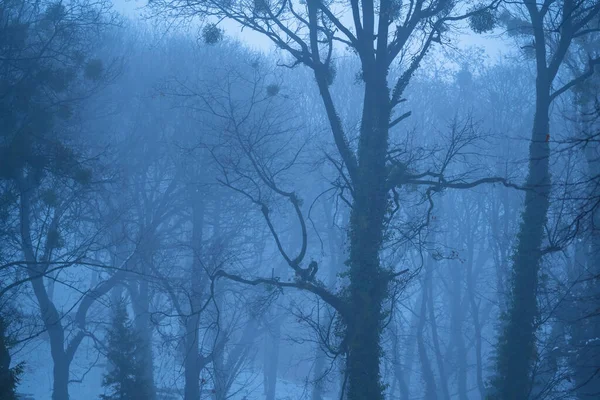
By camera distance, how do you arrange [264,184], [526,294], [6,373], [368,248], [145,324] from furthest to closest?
[145,324], [264,184], [526,294], [368,248], [6,373]

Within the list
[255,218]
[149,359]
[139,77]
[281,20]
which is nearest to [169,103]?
[139,77]

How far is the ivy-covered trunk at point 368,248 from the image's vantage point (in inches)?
374

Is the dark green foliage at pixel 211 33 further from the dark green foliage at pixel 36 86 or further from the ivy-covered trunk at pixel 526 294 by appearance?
the ivy-covered trunk at pixel 526 294

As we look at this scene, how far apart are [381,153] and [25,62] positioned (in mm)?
7144

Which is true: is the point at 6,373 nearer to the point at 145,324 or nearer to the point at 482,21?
the point at 482,21

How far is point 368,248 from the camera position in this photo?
32.1 ft

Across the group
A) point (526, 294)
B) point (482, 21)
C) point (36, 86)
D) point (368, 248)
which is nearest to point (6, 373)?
point (36, 86)

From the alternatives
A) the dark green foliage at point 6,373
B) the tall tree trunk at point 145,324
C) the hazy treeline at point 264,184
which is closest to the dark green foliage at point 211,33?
the hazy treeline at point 264,184

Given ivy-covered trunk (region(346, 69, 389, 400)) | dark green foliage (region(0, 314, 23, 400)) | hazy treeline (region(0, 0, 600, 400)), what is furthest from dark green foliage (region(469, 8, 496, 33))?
dark green foliage (region(0, 314, 23, 400))

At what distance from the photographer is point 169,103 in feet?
67.9

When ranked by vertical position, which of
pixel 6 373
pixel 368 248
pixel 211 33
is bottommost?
pixel 6 373

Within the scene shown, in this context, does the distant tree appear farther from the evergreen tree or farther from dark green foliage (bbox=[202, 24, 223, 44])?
the evergreen tree

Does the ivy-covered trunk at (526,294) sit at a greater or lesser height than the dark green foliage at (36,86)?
lesser

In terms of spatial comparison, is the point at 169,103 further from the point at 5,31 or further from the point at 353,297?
the point at 353,297
